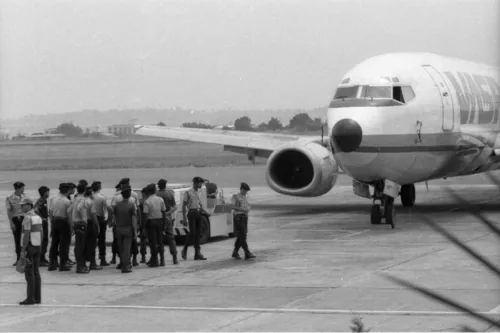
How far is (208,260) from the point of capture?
19.5 metres

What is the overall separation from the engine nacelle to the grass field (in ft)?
117

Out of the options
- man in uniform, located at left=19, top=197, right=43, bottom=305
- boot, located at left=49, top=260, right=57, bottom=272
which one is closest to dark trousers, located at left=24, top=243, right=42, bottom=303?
man in uniform, located at left=19, top=197, right=43, bottom=305

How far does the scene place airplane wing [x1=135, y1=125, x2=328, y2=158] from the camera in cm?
3100

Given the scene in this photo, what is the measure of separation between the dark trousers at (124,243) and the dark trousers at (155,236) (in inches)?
23.7

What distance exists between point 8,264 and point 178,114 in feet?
186

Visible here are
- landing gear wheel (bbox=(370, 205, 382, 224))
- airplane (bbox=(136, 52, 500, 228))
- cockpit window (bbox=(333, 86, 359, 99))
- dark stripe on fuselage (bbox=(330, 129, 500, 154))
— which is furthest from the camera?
landing gear wheel (bbox=(370, 205, 382, 224))

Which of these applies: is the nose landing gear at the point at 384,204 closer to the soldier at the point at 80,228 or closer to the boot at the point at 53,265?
the soldier at the point at 80,228

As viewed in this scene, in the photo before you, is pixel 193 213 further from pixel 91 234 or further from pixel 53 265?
pixel 53 265

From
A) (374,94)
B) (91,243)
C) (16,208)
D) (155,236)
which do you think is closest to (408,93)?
(374,94)

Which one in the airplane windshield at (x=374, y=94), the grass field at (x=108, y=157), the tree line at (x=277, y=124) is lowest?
the grass field at (x=108, y=157)

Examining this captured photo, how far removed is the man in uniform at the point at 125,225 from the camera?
17891 mm

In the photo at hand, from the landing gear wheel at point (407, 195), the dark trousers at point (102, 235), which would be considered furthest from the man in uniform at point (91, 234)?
the landing gear wheel at point (407, 195)

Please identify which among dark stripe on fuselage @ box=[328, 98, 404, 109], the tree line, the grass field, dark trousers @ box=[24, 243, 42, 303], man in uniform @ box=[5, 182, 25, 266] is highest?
dark stripe on fuselage @ box=[328, 98, 404, 109]

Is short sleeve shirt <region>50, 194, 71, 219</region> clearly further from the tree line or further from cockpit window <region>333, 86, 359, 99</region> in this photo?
the tree line
